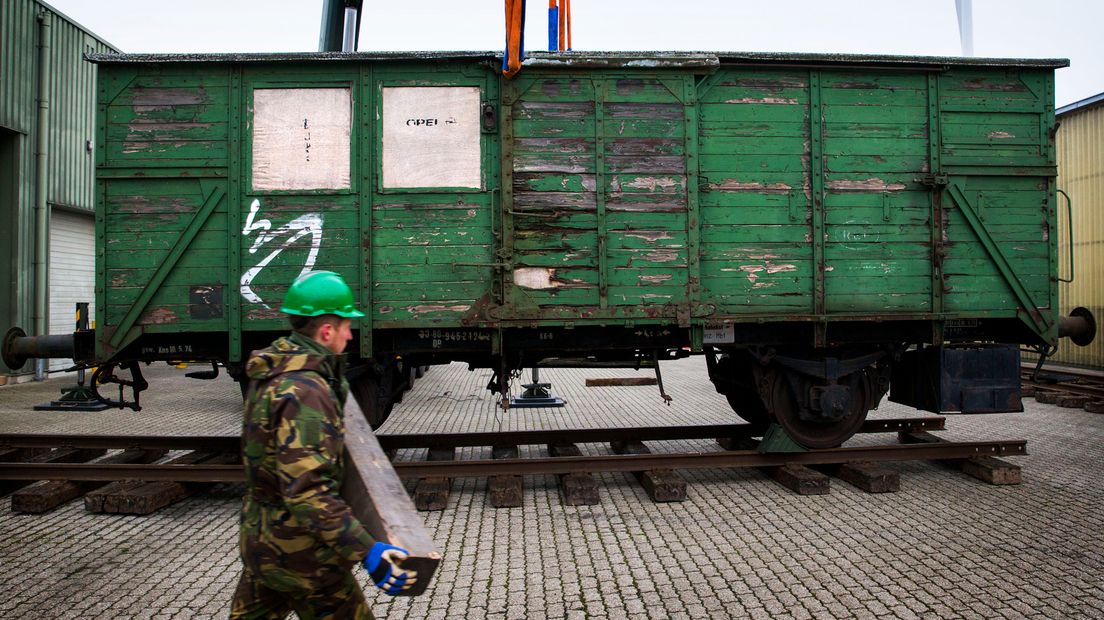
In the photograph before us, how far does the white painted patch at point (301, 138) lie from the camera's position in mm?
5523

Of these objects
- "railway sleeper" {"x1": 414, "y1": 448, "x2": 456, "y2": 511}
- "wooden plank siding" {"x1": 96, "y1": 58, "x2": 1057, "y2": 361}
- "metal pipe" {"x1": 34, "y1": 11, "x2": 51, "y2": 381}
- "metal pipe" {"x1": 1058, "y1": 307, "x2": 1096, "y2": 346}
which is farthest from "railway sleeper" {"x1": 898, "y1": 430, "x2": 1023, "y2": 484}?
"metal pipe" {"x1": 34, "y1": 11, "x2": 51, "y2": 381}

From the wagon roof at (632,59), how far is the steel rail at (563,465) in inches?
137

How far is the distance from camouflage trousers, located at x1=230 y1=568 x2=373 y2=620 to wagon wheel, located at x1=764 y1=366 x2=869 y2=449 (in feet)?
15.2

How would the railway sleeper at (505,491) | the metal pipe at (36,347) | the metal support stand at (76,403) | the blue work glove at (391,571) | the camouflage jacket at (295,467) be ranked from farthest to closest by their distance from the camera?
the metal support stand at (76,403), the metal pipe at (36,347), the railway sleeper at (505,491), the camouflage jacket at (295,467), the blue work glove at (391,571)

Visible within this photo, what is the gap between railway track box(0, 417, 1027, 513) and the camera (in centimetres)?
532

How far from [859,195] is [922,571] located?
11.1 ft

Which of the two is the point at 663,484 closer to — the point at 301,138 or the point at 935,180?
the point at 935,180

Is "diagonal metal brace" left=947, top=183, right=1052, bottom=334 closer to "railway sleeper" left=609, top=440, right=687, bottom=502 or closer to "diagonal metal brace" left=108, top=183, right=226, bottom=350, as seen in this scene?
"railway sleeper" left=609, top=440, right=687, bottom=502

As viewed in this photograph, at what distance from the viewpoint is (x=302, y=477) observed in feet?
6.75

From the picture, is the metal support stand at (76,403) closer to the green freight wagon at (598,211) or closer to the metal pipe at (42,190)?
the metal pipe at (42,190)

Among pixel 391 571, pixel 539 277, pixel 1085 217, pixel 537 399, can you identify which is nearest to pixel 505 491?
pixel 539 277

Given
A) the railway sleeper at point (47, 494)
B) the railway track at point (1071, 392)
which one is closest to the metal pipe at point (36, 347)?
the railway sleeper at point (47, 494)

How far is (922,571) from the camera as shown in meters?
3.94

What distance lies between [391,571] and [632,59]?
16.5ft
